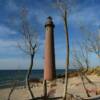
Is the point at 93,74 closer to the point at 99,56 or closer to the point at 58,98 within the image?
the point at 99,56

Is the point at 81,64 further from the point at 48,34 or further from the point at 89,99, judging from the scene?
the point at 89,99

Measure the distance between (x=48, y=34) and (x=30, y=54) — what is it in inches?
735

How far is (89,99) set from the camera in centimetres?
1720

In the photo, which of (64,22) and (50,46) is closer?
(64,22)

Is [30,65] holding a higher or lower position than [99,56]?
lower

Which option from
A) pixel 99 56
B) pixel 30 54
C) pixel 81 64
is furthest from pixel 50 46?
pixel 30 54

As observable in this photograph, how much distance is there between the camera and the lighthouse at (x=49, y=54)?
36406 mm

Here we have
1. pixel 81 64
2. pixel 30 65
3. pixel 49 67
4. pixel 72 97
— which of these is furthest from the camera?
pixel 81 64

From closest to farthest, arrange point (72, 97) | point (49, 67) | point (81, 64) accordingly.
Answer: point (72, 97) → point (49, 67) → point (81, 64)

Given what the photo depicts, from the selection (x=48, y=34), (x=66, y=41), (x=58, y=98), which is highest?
(x=48, y=34)

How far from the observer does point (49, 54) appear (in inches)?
1437

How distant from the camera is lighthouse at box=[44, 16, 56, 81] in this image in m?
36.4

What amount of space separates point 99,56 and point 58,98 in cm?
2420

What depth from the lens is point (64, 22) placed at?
18.2m
